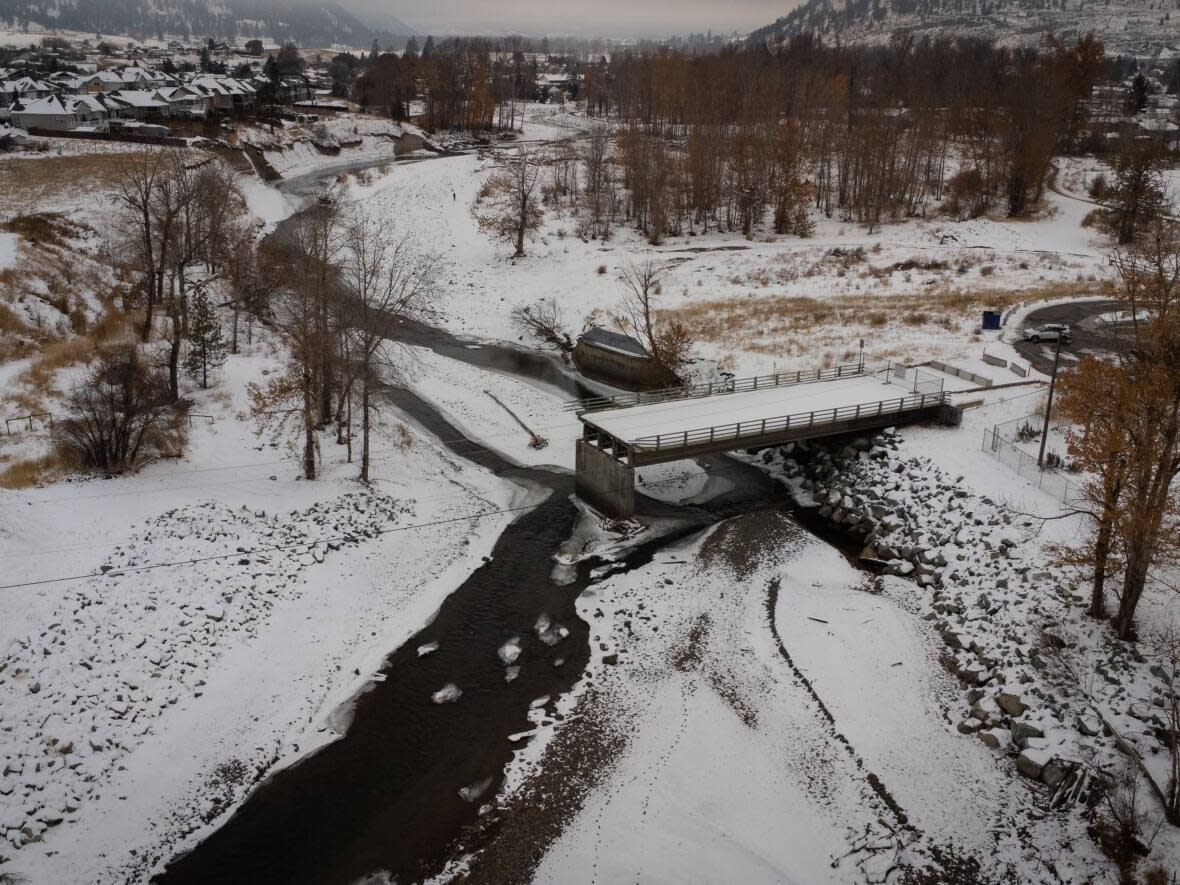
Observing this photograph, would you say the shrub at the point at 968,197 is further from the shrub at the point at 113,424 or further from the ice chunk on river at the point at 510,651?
the shrub at the point at 113,424

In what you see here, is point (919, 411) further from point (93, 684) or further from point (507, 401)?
point (93, 684)

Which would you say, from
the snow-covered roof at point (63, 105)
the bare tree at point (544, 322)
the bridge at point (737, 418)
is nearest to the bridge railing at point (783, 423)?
the bridge at point (737, 418)

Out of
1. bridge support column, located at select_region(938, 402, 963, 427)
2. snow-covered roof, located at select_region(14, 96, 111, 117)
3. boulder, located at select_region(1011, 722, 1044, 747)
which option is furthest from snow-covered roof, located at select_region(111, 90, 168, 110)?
boulder, located at select_region(1011, 722, 1044, 747)

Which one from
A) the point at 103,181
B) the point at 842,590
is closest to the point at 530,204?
the point at 103,181

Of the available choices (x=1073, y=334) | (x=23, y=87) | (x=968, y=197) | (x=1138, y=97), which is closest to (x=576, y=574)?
(x=1073, y=334)

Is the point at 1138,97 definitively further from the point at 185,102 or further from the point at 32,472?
the point at 32,472

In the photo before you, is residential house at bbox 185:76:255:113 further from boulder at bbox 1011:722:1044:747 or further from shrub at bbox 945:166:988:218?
boulder at bbox 1011:722:1044:747

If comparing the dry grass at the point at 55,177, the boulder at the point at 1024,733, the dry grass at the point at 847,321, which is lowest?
the boulder at the point at 1024,733
